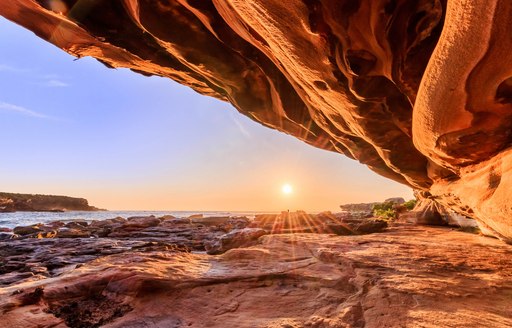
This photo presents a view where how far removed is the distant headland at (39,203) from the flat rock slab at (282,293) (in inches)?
2966

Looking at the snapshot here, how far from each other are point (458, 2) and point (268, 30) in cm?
174

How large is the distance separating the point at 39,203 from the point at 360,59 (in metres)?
93.1

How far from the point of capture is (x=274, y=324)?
2.45m

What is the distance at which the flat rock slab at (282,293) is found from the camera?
245 cm

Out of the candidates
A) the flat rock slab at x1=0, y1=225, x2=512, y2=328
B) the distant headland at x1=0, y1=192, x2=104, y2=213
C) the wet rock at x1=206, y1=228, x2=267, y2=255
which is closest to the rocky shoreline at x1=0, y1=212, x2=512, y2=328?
the flat rock slab at x1=0, y1=225, x2=512, y2=328

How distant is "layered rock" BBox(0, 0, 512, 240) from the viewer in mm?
2586

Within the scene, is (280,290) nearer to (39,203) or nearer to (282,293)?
(282,293)

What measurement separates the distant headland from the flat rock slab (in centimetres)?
7534

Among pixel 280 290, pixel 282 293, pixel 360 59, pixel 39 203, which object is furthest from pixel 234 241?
pixel 39 203

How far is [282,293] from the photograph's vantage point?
3332 millimetres

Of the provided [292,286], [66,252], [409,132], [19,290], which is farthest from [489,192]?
[66,252]

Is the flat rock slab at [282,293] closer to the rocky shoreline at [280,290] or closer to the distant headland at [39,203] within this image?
the rocky shoreline at [280,290]

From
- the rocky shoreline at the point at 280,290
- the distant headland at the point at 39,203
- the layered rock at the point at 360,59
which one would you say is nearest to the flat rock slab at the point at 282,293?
the rocky shoreline at the point at 280,290

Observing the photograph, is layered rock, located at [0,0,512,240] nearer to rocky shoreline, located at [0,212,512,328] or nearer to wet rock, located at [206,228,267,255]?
rocky shoreline, located at [0,212,512,328]
